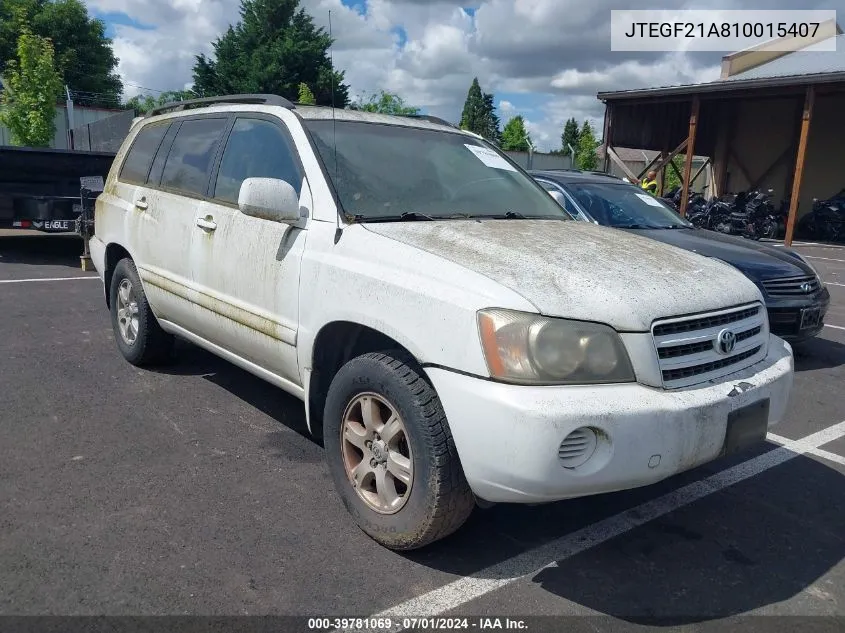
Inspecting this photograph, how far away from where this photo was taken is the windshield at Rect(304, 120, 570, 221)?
3.42m

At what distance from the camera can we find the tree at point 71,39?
4825 cm

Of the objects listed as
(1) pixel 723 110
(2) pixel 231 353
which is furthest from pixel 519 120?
(2) pixel 231 353

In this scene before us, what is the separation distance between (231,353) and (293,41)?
37780 mm

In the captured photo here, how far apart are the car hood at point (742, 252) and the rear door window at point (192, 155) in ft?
12.8

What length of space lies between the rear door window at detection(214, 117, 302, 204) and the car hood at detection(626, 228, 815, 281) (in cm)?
378

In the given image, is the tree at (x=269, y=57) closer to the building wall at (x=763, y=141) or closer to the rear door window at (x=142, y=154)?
the building wall at (x=763, y=141)

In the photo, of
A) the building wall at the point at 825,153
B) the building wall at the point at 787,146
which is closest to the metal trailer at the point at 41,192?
the building wall at the point at 787,146

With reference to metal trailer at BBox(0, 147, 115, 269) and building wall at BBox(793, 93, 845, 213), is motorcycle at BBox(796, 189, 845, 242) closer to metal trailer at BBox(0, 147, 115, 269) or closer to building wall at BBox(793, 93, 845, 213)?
building wall at BBox(793, 93, 845, 213)

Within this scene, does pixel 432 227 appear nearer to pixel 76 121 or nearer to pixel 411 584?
pixel 411 584

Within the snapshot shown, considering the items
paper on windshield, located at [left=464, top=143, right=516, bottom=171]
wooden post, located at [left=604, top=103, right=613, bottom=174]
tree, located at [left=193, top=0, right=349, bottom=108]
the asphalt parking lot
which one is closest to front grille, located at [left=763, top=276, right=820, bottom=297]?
the asphalt parking lot

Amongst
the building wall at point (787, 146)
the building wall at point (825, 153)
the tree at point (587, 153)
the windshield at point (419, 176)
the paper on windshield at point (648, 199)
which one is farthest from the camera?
the tree at point (587, 153)

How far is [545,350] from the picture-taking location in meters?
2.48

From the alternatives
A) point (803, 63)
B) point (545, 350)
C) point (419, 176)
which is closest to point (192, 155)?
point (419, 176)

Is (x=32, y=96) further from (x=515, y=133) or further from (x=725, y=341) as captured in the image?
(x=515, y=133)
